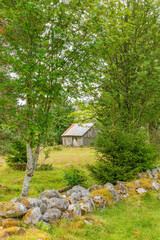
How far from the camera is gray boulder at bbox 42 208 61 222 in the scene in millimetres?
4344

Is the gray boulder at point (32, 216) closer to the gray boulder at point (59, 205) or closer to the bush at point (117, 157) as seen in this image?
the gray boulder at point (59, 205)

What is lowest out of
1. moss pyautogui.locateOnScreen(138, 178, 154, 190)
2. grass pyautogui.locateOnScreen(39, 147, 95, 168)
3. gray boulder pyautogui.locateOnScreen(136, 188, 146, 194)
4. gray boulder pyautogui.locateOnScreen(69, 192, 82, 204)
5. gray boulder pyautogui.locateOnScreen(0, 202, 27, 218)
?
grass pyautogui.locateOnScreen(39, 147, 95, 168)

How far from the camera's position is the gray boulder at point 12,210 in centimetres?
405

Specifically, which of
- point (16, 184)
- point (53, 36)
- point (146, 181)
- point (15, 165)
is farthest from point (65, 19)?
point (15, 165)

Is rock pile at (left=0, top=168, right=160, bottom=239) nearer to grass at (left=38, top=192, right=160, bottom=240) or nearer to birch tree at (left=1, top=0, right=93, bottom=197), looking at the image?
grass at (left=38, top=192, right=160, bottom=240)

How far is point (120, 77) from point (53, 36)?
7309 mm

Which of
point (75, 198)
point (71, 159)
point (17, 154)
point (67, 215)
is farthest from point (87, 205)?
point (71, 159)

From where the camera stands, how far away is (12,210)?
407cm

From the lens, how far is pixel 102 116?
541 inches

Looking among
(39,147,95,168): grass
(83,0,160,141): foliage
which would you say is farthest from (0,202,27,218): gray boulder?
(39,147,95,168): grass

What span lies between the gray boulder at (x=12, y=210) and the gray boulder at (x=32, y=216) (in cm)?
13

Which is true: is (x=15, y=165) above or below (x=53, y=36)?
below

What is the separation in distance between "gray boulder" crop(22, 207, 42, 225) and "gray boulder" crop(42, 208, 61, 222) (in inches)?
7.5

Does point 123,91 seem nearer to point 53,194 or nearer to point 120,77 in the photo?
point 120,77
